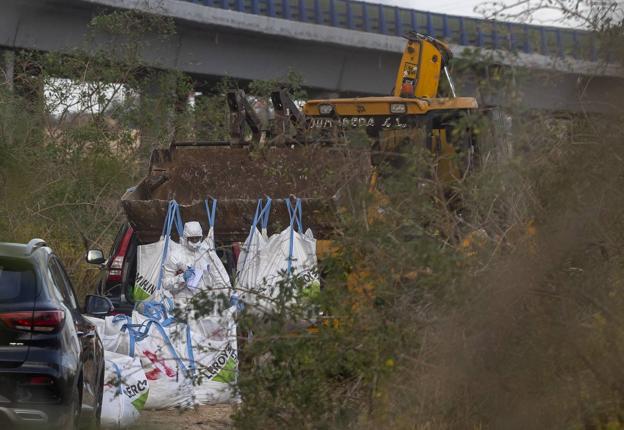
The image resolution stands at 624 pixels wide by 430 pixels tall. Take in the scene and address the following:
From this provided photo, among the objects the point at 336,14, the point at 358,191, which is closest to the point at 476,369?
the point at 358,191

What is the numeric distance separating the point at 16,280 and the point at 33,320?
0.33 meters

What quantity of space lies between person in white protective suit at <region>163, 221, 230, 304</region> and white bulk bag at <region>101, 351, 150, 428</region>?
3.55 ft

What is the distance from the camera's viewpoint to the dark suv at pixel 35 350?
7309mm

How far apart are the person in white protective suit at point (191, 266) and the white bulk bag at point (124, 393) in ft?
3.55

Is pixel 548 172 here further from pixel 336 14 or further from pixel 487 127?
pixel 336 14

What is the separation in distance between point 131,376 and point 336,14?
27.2m

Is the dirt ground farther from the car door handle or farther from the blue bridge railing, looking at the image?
the blue bridge railing

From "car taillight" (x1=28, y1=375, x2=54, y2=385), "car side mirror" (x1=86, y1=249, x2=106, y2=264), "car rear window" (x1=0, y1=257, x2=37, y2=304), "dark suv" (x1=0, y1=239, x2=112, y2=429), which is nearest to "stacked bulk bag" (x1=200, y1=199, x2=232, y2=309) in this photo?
"car side mirror" (x1=86, y1=249, x2=106, y2=264)

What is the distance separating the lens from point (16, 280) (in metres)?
7.60

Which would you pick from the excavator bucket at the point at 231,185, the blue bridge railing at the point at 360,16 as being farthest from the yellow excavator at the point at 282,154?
the blue bridge railing at the point at 360,16

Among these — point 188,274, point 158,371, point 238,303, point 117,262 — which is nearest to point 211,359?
point 158,371

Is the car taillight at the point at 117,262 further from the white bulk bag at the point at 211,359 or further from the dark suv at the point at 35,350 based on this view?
the dark suv at the point at 35,350

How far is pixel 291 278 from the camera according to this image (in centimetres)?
762

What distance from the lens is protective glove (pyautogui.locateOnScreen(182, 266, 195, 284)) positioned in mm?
11141
